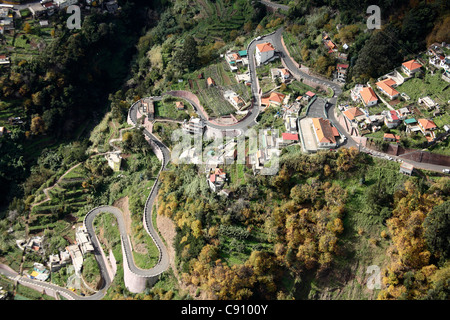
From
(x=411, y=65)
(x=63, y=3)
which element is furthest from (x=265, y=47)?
(x=63, y=3)

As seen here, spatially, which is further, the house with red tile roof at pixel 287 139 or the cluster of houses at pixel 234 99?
the cluster of houses at pixel 234 99

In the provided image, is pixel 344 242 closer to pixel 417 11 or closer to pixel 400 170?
pixel 400 170

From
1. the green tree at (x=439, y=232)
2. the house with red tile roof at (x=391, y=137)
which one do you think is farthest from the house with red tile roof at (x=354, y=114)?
the green tree at (x=439, y=232)

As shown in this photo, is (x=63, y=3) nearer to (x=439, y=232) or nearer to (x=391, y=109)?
(x=391, y=109)

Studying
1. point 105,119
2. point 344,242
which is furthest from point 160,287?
point 105,119

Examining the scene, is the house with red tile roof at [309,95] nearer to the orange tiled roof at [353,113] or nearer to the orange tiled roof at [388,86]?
the orange tiled roof at [353,113]

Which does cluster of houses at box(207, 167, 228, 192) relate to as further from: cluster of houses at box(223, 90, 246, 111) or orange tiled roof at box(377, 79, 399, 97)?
orange tiled roof at box(377, 79, 399, 97)

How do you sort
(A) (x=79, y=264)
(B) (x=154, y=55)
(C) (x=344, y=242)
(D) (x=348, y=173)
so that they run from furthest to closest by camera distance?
(B) (x=154, y=55) < (A) (x=79, y=264) < (D) (x=348, y=173) < (C) (x=344, y=242)
